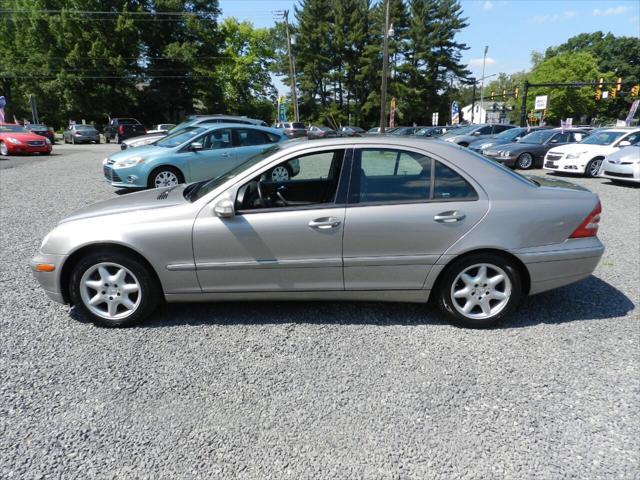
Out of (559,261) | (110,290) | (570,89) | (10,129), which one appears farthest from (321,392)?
(570,89)

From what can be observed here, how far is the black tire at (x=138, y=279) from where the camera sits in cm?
341

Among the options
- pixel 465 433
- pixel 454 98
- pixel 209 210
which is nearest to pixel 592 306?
pixel 465 433

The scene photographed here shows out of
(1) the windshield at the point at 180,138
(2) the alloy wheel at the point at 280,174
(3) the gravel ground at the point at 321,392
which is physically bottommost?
(3) the gravel ground at the point at 321,392

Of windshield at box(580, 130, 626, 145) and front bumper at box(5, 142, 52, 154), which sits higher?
front bumper at box(5, 142, 52, 154)

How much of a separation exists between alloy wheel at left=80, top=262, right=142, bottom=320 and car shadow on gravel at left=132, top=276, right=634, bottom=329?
26 cm

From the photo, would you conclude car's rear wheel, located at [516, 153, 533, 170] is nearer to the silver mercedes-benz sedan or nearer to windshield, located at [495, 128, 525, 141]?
windshield, located at [495, 128, 525, 141]

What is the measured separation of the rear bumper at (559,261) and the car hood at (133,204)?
293 cm

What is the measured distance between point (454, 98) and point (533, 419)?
6392cm

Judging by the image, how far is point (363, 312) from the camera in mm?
3857

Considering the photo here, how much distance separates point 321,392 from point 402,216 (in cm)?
147

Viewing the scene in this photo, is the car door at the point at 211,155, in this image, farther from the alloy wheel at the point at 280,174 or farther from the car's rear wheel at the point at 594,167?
the car's rear wheel at the point at 594,167

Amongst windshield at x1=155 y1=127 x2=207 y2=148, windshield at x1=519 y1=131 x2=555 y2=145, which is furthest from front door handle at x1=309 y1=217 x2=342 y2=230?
windshield at x1=519 y1=131 x2=555 y2=145

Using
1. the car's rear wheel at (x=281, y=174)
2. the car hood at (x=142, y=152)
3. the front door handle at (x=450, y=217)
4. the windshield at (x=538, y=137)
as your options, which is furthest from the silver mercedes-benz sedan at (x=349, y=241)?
the windshield at (x=538, y=137)

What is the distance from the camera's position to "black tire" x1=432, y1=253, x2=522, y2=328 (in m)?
3.47
